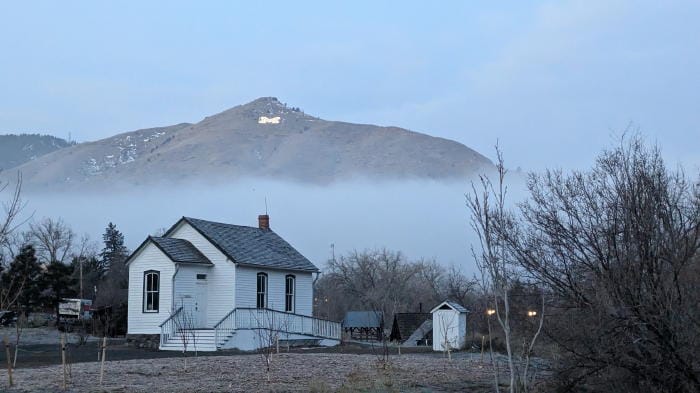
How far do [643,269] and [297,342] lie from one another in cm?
2240

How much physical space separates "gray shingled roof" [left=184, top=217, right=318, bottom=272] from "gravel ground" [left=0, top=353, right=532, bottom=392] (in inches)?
449

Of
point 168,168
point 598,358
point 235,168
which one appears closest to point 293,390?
point 598,358

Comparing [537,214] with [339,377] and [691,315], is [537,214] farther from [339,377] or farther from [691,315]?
[339,377]

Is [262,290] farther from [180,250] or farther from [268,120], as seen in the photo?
[268,120]

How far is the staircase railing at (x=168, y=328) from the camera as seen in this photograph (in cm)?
3009

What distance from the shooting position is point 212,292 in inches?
1262

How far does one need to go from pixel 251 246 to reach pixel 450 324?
32.9 ft

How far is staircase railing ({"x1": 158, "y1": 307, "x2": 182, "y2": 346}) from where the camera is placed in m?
30.1

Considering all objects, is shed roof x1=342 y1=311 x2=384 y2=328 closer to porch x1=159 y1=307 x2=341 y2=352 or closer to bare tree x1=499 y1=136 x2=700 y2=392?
porch x1=159 y1=307 x2=341 y2=352

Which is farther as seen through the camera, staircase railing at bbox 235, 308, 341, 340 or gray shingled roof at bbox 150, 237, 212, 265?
gray shingled roof at bbox 150, 237, 212, 265


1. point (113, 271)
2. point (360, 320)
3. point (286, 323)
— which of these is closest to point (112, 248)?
point (113, 271)

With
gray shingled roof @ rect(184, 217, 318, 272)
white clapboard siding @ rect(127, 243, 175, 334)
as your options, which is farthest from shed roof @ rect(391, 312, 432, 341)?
white clapboard siding @ rect(127, 243, 175, 334)

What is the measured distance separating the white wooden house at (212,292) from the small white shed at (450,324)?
228 inches

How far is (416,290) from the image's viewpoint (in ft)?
259
